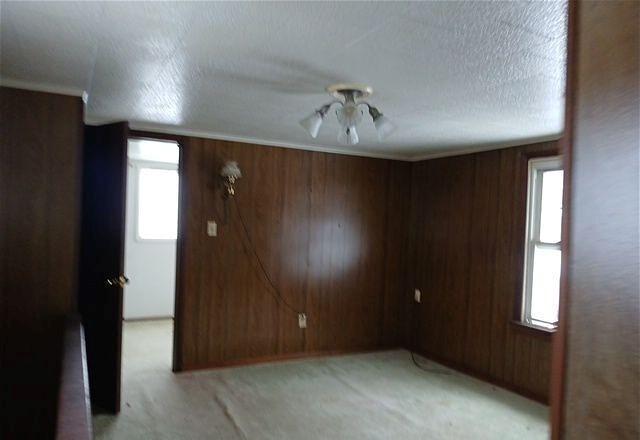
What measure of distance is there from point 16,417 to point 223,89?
2.22 metres

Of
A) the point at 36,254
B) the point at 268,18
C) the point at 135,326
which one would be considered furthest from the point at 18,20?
the point at 135,326

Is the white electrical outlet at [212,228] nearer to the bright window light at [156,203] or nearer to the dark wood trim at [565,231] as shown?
the bright window light at [156,203]

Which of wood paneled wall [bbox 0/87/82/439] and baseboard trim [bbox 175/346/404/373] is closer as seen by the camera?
wood paneled wall [bbox 0/87/82/439]

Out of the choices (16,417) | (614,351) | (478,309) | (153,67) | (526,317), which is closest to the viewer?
(614,351)

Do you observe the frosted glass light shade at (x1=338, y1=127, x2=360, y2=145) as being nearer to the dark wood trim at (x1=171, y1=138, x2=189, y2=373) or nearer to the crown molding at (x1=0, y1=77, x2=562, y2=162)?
the crown molding at (x1=0, y1=77, x2=562, y2=162)

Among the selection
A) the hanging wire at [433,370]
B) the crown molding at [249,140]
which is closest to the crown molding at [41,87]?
the crown molding at [249,140]

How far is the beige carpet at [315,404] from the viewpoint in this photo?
3.08 m

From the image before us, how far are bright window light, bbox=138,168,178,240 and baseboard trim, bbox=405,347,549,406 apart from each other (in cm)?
357

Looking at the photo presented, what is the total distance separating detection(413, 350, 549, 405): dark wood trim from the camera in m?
3.76

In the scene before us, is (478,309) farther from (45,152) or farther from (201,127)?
(45,152)

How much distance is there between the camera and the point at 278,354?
4.55 m

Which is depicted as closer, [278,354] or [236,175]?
[236,175]

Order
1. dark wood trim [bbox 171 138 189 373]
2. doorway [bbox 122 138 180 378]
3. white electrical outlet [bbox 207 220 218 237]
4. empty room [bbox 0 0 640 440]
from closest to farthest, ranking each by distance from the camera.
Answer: empty room [bbox 0 0 640 440], dark wood trim [bbox 171 138 189 373], white electrical outlet [bbox 207 220 218 237], doorway [bbox 122 138 180 378]

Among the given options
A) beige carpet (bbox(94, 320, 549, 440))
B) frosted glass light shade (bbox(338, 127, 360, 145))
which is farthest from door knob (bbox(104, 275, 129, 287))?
frosted glass light shade (bbox(338, 127, 360, 145))
